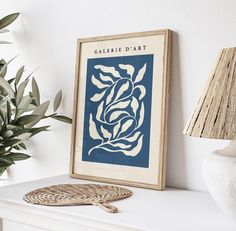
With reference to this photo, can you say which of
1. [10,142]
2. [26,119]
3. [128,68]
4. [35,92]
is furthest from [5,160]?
[128,68]

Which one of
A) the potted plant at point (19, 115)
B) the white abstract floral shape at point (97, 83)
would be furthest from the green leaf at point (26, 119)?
the white abstract floral shape at point (97, 83)

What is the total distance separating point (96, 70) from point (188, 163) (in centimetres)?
48

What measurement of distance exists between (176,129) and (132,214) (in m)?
0.41

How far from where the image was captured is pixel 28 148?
5.57ft

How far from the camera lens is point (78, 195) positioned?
1140 millimetres

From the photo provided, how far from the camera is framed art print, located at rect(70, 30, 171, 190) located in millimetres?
1274

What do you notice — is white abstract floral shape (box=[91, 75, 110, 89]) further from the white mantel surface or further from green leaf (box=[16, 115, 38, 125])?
the white mantel surface

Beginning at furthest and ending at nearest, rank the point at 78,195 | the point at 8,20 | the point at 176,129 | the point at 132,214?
the point at 8,20 → the point at 176,129 → the point at 78,195 → the point at 132,214

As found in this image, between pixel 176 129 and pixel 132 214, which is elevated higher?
pixel 176 129

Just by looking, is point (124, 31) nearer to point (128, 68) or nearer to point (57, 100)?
point (128, 68)

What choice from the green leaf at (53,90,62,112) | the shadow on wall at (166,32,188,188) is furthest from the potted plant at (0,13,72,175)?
the shadow on wall at (166,32,188,188)

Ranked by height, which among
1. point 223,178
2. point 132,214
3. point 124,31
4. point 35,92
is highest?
point 124,31

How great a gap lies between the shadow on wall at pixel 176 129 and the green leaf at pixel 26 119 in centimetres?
51

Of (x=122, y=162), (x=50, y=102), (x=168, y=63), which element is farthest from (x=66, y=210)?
(x=50, y=102)
